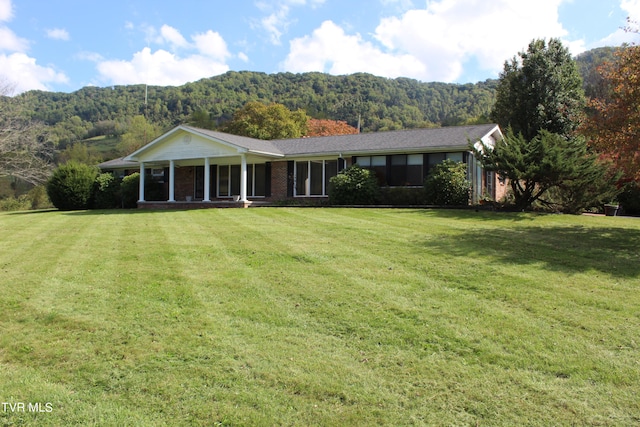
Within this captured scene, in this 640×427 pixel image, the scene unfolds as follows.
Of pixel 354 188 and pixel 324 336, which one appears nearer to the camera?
pixel 324 336

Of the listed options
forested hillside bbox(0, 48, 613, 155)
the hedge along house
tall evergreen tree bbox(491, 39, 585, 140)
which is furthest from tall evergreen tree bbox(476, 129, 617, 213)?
forested hillside bbox(0, 48, 613, 155)

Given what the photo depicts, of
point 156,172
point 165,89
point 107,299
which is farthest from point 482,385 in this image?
point 165,89

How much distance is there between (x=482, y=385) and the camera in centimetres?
361

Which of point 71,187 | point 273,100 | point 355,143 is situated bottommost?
point 71,187

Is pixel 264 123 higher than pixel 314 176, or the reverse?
pixel 264 123

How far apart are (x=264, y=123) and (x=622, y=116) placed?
36494 millimetres

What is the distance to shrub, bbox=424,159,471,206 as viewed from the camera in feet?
55.0

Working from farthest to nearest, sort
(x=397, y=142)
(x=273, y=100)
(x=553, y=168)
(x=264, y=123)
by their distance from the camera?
1. (x=273, y=100)
2. (x=264, y=123)
3. (x=397, y=142)
4. (x=553, y=168)

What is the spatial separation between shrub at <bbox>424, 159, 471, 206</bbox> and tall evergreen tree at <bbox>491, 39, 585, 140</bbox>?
1290 cm

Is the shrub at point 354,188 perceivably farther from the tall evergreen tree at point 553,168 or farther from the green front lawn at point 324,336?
the green front lawn at point 324,336

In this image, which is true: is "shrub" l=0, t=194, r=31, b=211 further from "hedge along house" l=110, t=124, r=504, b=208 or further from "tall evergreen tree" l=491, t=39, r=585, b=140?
"tall evergreen tree" l=491, t=39, r=585, b=140

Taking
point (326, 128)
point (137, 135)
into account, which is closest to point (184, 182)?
point (326, 128)

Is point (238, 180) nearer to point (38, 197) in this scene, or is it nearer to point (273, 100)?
point (38, 197)

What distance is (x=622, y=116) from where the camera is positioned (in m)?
9.84
